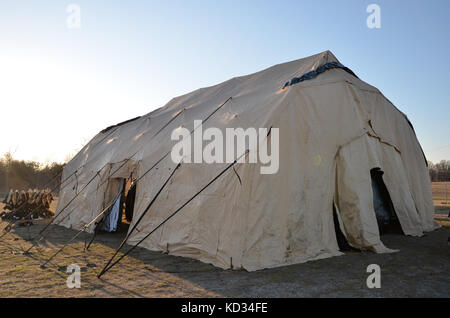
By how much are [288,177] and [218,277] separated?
247 cm

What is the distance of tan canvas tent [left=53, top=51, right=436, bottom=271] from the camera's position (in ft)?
20.4

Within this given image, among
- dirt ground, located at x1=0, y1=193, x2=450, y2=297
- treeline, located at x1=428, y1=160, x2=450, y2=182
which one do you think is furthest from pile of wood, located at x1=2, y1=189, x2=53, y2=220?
treeline, located at x1=428, y1=160, x2=450, y2=182

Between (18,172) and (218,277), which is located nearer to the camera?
(218,277)

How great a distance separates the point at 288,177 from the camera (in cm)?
663

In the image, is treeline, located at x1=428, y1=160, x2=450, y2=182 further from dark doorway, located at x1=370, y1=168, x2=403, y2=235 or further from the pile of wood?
the pile of wood

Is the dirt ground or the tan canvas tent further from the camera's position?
the tan canvas tent

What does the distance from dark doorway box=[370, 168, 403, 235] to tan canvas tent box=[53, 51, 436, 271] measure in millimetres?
165

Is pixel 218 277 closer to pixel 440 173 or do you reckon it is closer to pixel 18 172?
pixel 18 172

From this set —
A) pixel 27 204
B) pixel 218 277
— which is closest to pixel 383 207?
pixel 218 277

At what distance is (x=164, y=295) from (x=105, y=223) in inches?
257

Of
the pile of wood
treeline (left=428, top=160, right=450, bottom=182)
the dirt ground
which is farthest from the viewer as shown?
treeline (left=428, top=160, right=450, bottom=182)
